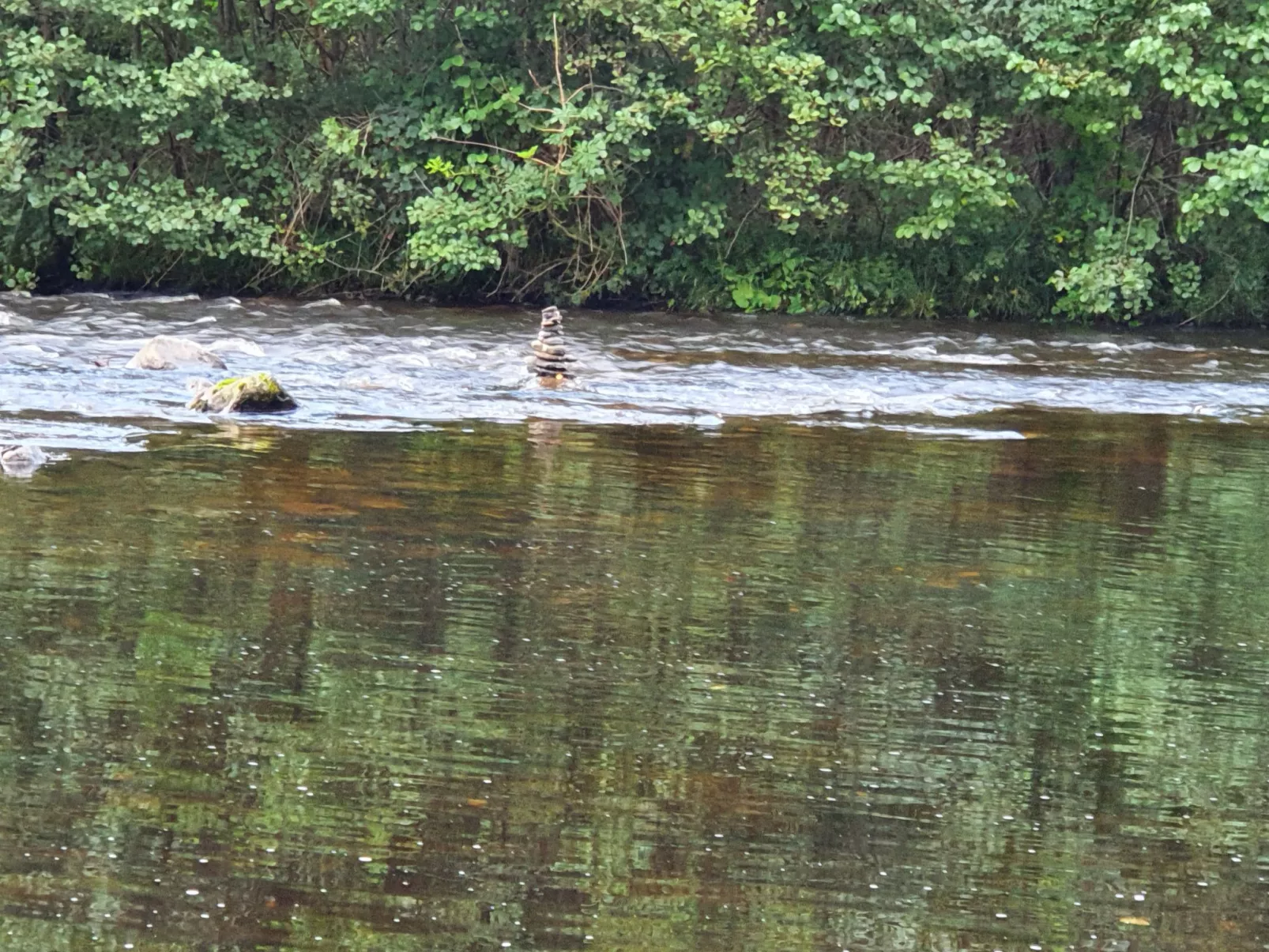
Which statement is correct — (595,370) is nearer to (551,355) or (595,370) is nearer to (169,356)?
(551,355)

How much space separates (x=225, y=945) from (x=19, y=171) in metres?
13.6

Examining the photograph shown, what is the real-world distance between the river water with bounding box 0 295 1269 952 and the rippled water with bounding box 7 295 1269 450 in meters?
0.15

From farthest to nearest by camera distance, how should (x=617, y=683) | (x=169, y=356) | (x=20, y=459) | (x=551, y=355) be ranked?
(x=169, y=356), (x=551, y=355), (x=20, y=459), (x=617, y=683)

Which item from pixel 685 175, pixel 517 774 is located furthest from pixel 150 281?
pixel 517 774

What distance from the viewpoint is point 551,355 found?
11.9 metres

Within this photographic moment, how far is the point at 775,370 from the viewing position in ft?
45.0

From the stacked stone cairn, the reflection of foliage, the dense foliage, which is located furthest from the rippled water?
the reflection of foliage

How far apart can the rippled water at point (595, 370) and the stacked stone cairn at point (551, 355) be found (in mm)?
119

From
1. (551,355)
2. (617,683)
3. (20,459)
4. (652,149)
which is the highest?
(652,149)

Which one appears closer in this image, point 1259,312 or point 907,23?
point 907,23

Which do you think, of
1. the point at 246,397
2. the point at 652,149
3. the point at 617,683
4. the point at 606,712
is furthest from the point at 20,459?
the point at 652,149

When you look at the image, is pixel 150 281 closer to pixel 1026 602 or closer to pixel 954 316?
pixel 954 316

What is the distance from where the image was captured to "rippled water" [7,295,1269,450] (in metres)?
10.8

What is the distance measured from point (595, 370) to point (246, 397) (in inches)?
139
